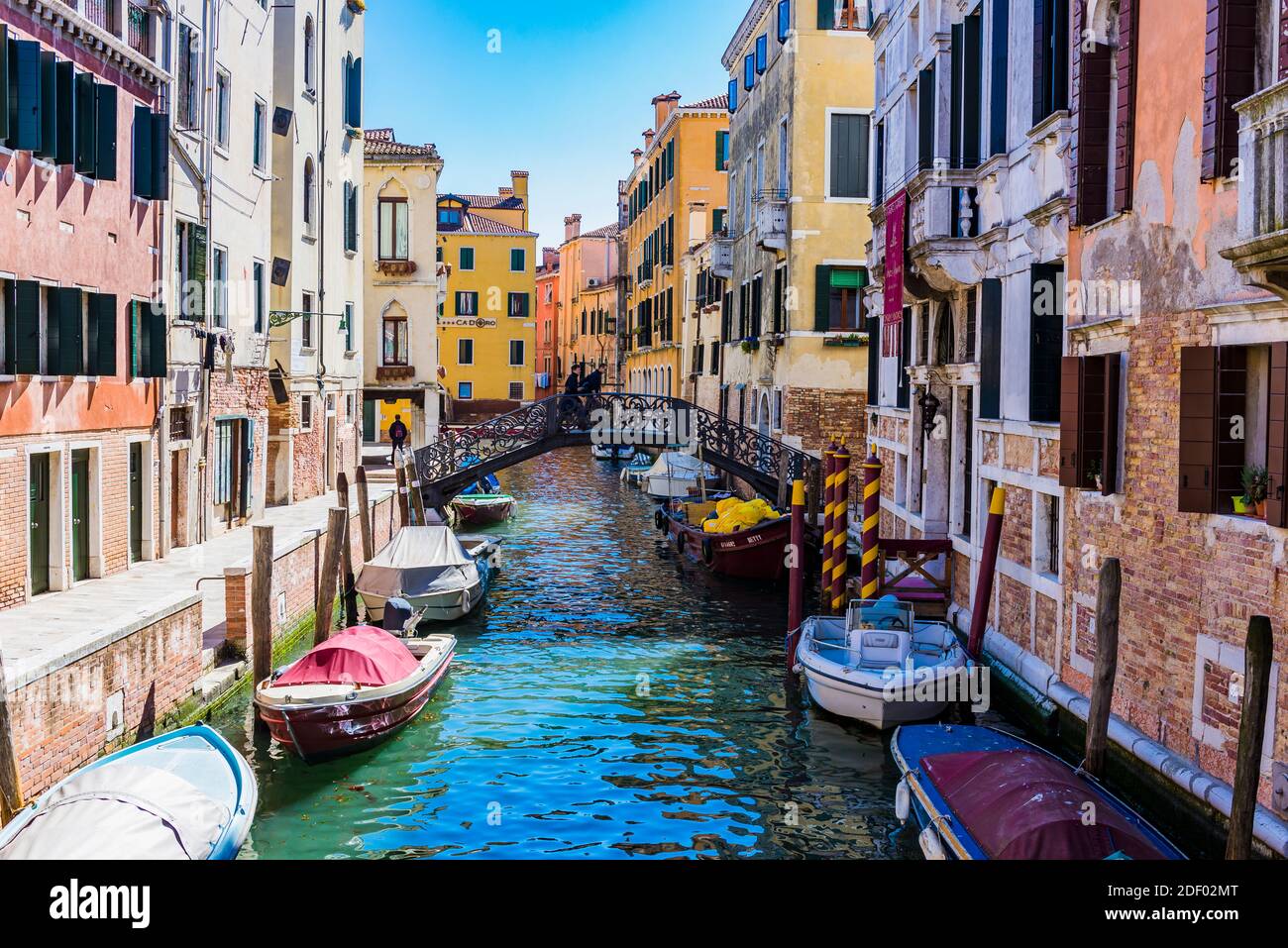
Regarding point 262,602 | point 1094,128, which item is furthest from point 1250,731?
point 262,602

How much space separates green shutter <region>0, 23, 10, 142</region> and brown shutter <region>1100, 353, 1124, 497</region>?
9498 millimetres

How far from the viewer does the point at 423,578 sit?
16.5 metres

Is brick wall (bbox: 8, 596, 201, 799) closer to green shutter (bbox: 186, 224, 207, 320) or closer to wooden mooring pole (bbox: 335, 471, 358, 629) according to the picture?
wooden mooring pole (bbox: 335, 471, 358, 629)

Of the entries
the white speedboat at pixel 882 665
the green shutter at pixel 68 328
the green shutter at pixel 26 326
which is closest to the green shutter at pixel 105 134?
the green shutter at pixel 68 328

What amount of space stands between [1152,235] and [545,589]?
1246 cm

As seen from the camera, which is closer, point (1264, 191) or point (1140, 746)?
point (1264, 191)

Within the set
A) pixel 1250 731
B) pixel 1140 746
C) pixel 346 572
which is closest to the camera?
pixel 1250 731

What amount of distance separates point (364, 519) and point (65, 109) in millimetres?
7541

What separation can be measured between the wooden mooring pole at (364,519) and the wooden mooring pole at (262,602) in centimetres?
595

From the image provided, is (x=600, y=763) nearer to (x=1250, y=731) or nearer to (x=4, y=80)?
(x=1250, y=731)

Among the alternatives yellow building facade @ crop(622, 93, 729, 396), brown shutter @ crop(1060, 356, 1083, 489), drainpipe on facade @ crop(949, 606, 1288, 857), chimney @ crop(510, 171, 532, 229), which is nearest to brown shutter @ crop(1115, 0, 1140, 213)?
brown shutter @ crop(1060, 356, 1083, 489)
